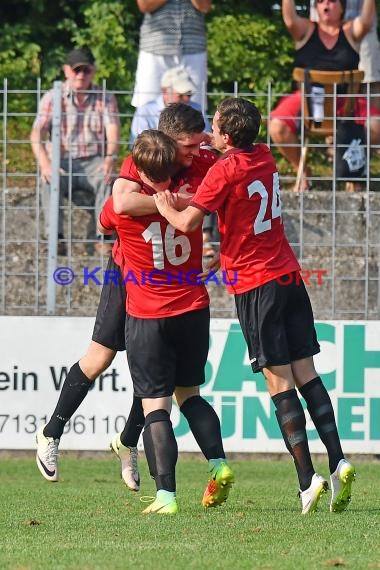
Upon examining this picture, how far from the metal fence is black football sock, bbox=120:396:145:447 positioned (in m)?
3.06

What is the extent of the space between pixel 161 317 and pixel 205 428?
667mm

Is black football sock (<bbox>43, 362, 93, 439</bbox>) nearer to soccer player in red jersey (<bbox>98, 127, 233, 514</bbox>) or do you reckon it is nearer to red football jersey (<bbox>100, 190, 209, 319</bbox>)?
soccer player in red jersey (<bbox>98, 127, 233, 514</bbox>)

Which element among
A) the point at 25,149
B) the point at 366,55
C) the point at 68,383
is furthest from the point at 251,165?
the point at 366,55

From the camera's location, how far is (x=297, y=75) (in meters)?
13.0

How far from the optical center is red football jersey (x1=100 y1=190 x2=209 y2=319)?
24.0 ft

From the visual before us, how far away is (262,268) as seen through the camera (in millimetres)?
7363

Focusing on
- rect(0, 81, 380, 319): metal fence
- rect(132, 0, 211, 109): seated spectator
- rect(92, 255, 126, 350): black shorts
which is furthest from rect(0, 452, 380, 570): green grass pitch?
rect(132, 0, 211, 109): seated spectator

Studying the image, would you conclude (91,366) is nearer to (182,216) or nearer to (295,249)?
(182,216)

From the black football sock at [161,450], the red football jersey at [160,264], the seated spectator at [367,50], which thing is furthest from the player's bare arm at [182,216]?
the seated spectator at [367,50]

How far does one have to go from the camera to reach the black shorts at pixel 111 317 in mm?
8094

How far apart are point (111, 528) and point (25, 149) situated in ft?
20.8

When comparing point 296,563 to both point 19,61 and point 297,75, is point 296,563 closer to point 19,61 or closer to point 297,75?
point 297,75

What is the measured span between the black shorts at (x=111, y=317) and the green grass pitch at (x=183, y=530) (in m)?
0.94

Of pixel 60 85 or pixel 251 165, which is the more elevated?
pixel 60 85
